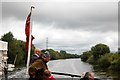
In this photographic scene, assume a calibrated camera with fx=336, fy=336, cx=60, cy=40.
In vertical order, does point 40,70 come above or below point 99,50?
above

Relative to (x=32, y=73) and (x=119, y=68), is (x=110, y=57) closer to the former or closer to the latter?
(x=119, y=68)

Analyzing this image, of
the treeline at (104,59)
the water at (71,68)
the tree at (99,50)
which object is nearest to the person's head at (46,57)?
the water at (71,68)

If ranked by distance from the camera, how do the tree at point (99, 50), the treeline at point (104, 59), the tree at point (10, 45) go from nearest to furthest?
the treeline at point (104, 59) < the tree at point (10, 45) < the tree at point (99, 50)

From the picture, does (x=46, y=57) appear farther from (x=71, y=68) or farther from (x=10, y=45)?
(x=10, y=45)

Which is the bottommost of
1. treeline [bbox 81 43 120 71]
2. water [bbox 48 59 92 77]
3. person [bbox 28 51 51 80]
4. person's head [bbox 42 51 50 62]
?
water [bbox 48 59 92 77]

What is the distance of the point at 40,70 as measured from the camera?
5.73 meters

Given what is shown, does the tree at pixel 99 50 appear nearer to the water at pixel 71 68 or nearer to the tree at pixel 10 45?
the water at pixel 71 68

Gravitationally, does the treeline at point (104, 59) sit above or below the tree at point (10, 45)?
below

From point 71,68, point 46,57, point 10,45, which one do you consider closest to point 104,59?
point 71,68

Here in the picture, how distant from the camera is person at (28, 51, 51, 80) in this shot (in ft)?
18.5

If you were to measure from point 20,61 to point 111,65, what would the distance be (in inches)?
983

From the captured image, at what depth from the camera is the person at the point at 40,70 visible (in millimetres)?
5645

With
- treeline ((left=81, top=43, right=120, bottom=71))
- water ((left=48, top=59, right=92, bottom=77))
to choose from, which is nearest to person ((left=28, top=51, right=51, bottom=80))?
water ((left=48, top=59, right=92, bottom=77))

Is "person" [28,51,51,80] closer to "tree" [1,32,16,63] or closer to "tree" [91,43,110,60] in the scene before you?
"tree" [1,32,16,63]
